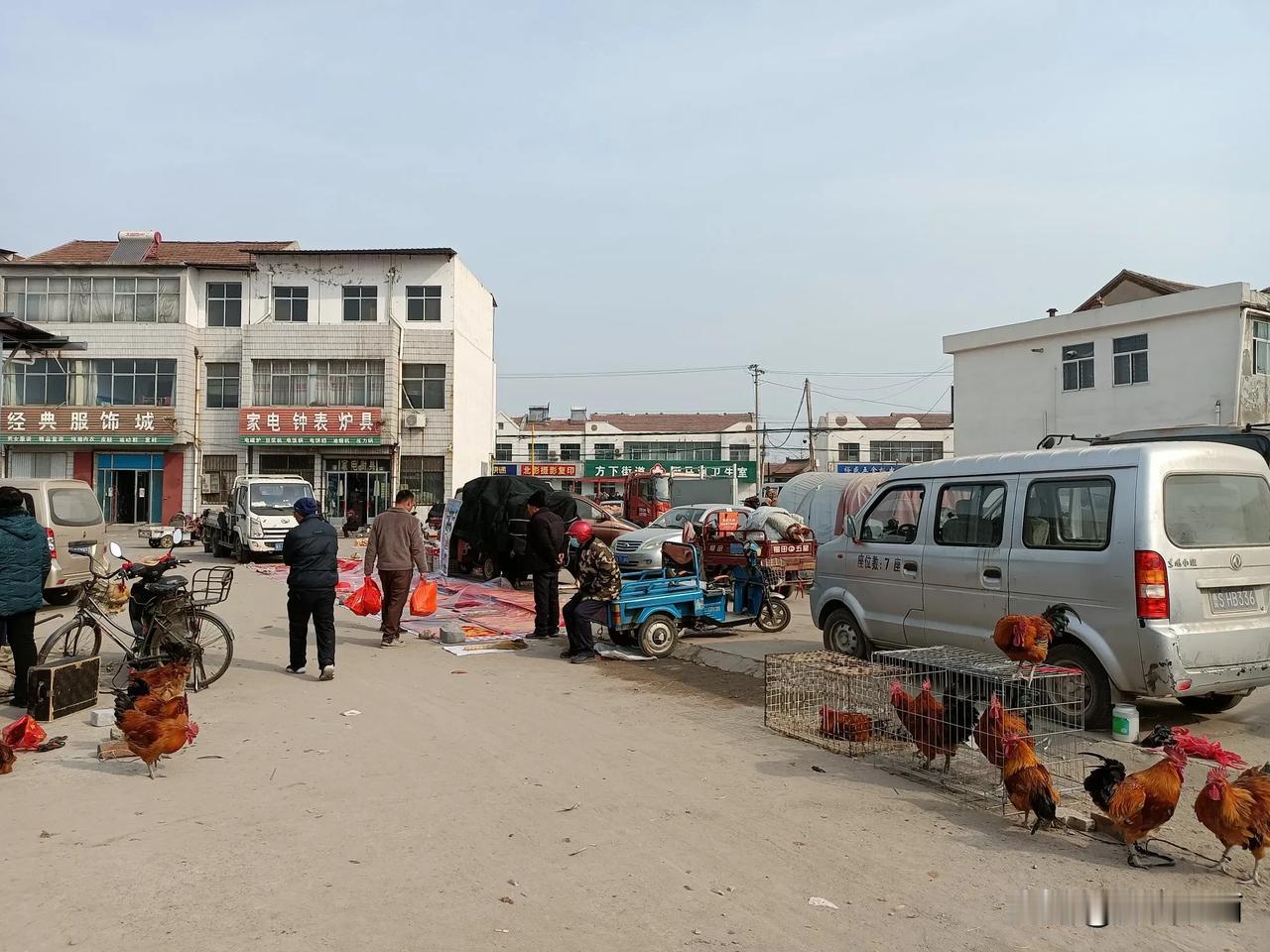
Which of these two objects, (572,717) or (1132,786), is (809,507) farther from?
(1132,786)

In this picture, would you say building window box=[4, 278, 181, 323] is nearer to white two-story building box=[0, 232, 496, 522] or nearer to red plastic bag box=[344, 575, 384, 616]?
white two-story building box=[0, 232, 496, 522]

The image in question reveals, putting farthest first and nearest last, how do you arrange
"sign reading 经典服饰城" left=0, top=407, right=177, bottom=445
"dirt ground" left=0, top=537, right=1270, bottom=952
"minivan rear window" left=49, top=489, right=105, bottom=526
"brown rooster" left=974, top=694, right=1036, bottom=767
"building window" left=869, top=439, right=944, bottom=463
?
1. "building window" left=869, top=439, right=944, bottom=463
2. "sign reading 经典服饰城" left=0, top=407, right=177, bottom=445
3. "minivan rear window" left=49, top=489, right=105, bottom=526
4. "brown rooster" left=974, top=694, right=1036, bottom=767
5. "dirt ground" left=0, top=537, right=1270, bottom=952

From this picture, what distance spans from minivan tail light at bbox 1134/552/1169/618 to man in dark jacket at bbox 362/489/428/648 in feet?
23.5

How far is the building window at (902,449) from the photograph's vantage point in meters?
67.2

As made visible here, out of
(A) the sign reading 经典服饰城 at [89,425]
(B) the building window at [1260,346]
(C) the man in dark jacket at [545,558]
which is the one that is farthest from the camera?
(A) the sign reading 经典服饰城 at [89,425]

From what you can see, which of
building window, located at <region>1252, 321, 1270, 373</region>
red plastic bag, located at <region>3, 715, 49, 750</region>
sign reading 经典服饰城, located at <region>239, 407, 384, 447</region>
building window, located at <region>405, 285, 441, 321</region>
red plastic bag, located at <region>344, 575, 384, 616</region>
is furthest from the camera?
building window, located at <region>405, 285, 441, 321</region>

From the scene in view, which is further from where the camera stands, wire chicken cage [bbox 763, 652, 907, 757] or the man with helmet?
the man with helmet

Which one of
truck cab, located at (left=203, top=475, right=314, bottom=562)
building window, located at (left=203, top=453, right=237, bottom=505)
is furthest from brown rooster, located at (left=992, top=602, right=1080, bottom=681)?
building window, located at (left=203, top=453, right=237, bottom=505)

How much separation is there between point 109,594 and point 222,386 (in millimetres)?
34149

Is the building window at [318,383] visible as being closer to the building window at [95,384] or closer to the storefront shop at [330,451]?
the storefront shop at [330,451]

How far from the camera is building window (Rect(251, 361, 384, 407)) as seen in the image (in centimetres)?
3850

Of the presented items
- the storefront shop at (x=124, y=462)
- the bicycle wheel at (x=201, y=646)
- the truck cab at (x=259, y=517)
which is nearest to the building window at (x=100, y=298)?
the storefront shop at (x=124, y=462)

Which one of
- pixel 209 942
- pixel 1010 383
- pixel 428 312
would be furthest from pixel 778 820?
pixel 428 312

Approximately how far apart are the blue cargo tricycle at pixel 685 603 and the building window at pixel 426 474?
2861 cm
